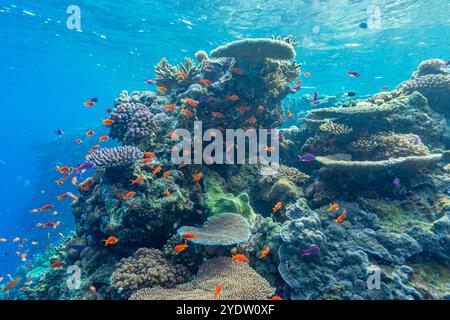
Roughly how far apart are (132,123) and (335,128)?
565cm

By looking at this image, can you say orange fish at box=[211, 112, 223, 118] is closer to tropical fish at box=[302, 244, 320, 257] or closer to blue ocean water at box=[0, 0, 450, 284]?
tropical fish at box=[302, 244, 320, 257]

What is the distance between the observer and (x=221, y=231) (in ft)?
19.1

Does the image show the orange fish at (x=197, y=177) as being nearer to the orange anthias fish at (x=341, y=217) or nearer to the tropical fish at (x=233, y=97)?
the tropical fish at (x=233, y=97)

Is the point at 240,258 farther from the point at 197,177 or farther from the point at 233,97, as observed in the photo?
the point at 233,97

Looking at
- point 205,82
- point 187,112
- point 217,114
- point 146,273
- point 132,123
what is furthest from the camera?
point 205,82

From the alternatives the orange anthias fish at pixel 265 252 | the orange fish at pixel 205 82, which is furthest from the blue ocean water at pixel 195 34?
the orange anthias fish at pixel 265 252

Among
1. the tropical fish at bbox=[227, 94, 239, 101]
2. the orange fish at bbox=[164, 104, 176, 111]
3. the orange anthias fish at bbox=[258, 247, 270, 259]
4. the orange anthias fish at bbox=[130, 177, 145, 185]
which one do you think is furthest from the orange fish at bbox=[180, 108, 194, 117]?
the orange anthias fish at bbox=[258, 247, 270, 259]

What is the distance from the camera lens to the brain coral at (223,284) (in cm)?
457

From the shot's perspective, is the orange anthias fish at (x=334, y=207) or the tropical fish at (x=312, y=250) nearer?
the tropical fish at (x=312, y=250)

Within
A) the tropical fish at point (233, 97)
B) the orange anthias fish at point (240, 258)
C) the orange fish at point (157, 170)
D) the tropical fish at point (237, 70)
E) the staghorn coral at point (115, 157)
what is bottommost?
the orange anthias fish at point (240, 258)

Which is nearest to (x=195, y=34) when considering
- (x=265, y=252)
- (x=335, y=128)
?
(x=335, y=128)

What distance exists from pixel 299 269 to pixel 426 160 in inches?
149

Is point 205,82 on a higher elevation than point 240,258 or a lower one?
higher

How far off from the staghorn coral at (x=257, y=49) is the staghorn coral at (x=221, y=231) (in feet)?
15.1
